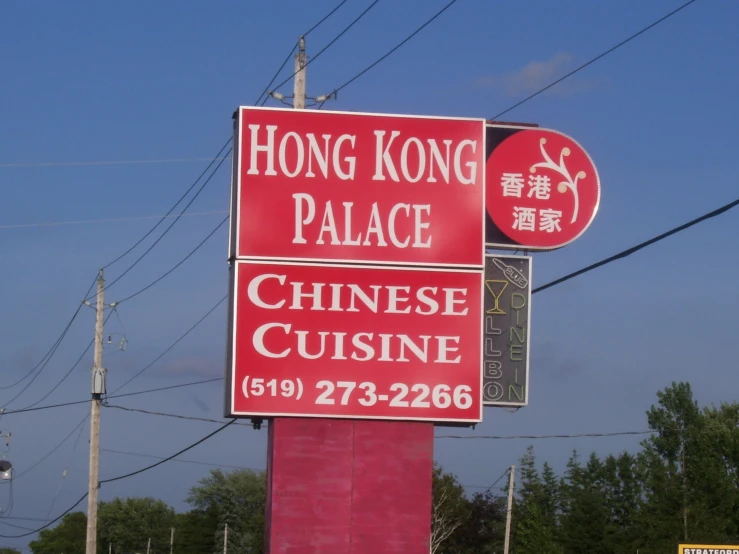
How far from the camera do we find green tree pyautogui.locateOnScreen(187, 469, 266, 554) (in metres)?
104

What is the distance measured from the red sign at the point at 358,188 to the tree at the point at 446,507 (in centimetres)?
4514

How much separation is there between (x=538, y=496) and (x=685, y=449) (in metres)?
10.0

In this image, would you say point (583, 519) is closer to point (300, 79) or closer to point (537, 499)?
point (537, 499)

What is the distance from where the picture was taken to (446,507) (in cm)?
6356

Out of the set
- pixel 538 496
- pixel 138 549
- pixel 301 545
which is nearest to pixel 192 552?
pixel 138 549

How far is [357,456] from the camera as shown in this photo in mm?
16781

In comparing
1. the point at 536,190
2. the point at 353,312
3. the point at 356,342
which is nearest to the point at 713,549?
the point at 536,190

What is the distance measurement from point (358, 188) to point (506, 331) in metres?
2.96

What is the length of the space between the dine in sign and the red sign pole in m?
0.02

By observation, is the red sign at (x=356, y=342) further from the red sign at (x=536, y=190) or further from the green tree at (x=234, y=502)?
the green tree at (x=234, y=502)

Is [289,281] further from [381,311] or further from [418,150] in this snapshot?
[418,150]

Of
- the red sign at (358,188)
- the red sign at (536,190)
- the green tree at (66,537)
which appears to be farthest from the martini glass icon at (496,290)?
the green tree at (66,537)

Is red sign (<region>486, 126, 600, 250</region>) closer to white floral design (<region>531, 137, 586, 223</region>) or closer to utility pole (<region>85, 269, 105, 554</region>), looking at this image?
white floral design (<region>531, 137, 586, 223</region>)

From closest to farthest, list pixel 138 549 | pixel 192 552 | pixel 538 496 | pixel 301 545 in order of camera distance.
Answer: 1. pixel 301 545
2. pixel 538 496
3. pixel 192 552
4. pixel 138 549
